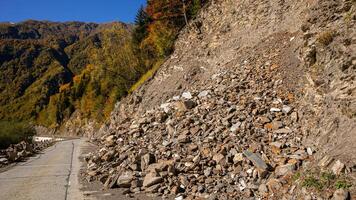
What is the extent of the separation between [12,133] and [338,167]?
4993cm

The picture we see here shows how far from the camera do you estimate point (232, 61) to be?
896 inches

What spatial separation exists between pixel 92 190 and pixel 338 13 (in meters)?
12.0

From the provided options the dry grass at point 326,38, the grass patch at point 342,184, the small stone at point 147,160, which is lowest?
the grass patch at point 342,184

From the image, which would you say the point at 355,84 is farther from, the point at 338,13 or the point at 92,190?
the point at 92,190

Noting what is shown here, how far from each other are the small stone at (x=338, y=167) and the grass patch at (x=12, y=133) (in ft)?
141

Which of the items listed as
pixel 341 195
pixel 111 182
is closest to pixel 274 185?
pixel 341 195

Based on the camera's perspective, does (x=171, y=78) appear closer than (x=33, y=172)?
No

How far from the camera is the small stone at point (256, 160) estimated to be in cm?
1095

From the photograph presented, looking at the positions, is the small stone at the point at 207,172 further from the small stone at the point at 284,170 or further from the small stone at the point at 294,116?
the small stone at the point at 294,116

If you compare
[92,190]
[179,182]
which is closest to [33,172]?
[92,190]

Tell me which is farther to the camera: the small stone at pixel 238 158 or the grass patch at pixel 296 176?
the small stone at pixel 238 158

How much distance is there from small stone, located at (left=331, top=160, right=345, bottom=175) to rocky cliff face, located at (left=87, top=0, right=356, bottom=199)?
23 millimetres

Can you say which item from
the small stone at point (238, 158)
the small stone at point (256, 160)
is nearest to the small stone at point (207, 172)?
the small stone at point (238, 158)

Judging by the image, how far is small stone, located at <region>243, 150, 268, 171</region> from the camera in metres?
11.0
